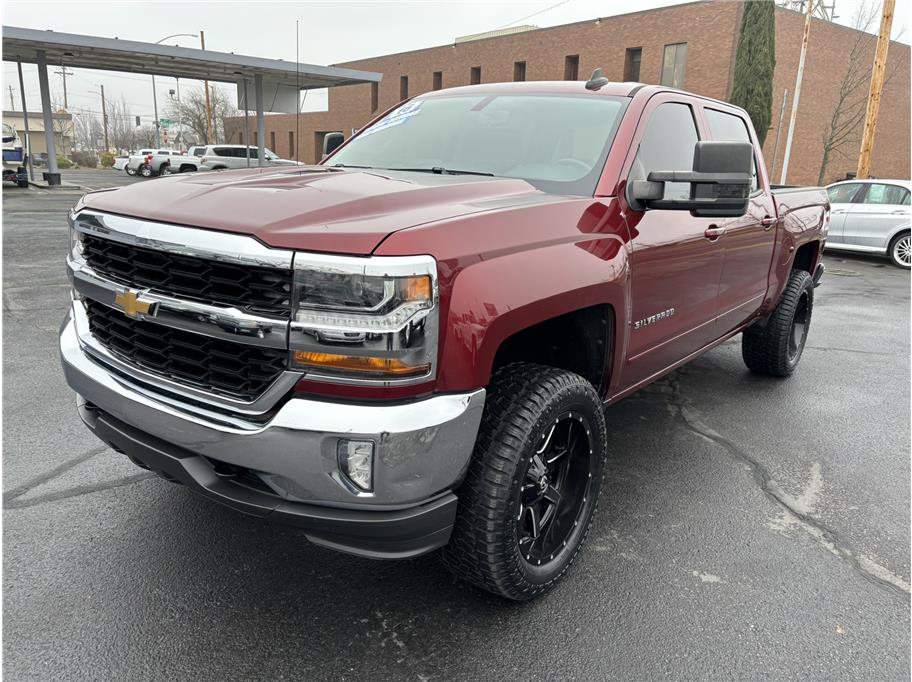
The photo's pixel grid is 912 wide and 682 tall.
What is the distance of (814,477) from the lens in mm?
3682

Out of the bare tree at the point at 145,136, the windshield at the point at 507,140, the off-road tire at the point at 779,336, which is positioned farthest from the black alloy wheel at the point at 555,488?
the bare tree at the point at 145,136

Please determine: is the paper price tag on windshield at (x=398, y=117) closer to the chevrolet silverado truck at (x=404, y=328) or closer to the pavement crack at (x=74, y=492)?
the chevrolet silverado truck at (x=404, y=328)

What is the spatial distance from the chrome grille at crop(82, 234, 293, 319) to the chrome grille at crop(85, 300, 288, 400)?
0.40 feet

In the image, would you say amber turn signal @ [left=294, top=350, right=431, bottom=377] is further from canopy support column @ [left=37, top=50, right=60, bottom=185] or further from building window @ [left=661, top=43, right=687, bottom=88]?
building window @ [left=661, top=43, right=687, bottom=88]

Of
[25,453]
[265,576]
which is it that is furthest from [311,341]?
[25,453]

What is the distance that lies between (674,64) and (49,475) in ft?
108

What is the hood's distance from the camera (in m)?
1.91

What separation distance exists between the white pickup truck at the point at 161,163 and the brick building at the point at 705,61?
402cm

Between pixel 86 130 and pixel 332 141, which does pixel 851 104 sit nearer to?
pixel 332 141

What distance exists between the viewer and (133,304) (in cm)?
217

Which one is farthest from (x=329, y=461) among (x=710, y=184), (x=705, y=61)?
(x=705, y=61)

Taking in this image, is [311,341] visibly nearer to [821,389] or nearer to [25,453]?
[25,453]

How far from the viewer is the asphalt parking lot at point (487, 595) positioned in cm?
221

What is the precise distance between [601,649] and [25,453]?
2.98 metres
